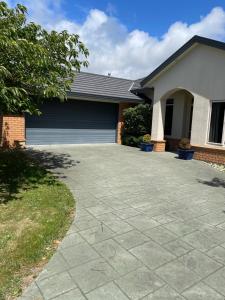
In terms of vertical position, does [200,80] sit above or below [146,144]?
above

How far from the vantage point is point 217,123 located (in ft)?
35.9

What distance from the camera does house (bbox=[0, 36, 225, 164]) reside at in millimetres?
10844

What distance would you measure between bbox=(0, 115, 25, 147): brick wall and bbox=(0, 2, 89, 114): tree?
5.92m

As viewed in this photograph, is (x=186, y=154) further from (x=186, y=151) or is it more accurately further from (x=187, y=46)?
(x=187, y=46)

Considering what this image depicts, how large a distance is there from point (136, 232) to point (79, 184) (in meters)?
3.07

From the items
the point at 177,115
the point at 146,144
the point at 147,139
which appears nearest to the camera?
the point at 146,144

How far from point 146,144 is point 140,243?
972 cm

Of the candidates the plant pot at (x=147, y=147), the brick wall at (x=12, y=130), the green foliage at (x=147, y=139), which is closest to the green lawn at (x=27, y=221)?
the brick wall at (x=12, y=130)

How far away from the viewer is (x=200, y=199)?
6.14 m

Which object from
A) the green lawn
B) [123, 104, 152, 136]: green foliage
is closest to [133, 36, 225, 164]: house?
[123, 104, 152, 136]: green foliage

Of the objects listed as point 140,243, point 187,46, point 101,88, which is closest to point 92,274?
point 140,243

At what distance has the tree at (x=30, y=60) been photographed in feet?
15.8

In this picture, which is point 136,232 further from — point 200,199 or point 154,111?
point 154,111

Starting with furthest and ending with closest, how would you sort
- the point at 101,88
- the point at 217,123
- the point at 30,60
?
the point at 101,88 < the point at 217,123 < the point at 30,60
